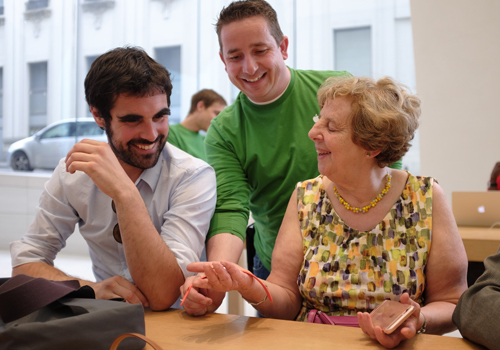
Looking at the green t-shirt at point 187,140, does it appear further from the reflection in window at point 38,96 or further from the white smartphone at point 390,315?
the reflection in window at point 38,96

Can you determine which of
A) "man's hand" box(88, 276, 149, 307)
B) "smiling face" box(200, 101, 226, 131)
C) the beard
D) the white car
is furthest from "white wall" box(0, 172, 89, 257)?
"man's hand" box(88, 276, 149, 307)

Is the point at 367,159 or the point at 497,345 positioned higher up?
the point at 367,159

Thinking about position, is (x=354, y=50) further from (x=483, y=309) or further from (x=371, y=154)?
(x=483, y=309)

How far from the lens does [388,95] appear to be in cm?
146

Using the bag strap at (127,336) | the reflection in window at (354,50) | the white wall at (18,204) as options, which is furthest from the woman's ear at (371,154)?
the white wall at (18,204)

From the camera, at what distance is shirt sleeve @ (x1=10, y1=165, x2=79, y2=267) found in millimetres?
1552

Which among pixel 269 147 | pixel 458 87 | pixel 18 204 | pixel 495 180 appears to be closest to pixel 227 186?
pixel 269 147

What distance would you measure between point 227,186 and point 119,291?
630mm

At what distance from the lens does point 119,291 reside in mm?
1374

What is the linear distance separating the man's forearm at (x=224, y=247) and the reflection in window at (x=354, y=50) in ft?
15.3

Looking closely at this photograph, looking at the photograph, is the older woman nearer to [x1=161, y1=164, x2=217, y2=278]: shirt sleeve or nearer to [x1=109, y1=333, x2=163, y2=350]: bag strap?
[x1=161, y1=164, x2=217, y2=278]: shirt sleeve

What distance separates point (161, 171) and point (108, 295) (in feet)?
1.59

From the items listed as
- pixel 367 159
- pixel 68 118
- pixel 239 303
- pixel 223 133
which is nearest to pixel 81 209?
pixel 223 133

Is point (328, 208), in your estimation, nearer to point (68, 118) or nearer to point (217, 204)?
point (217, 204)
